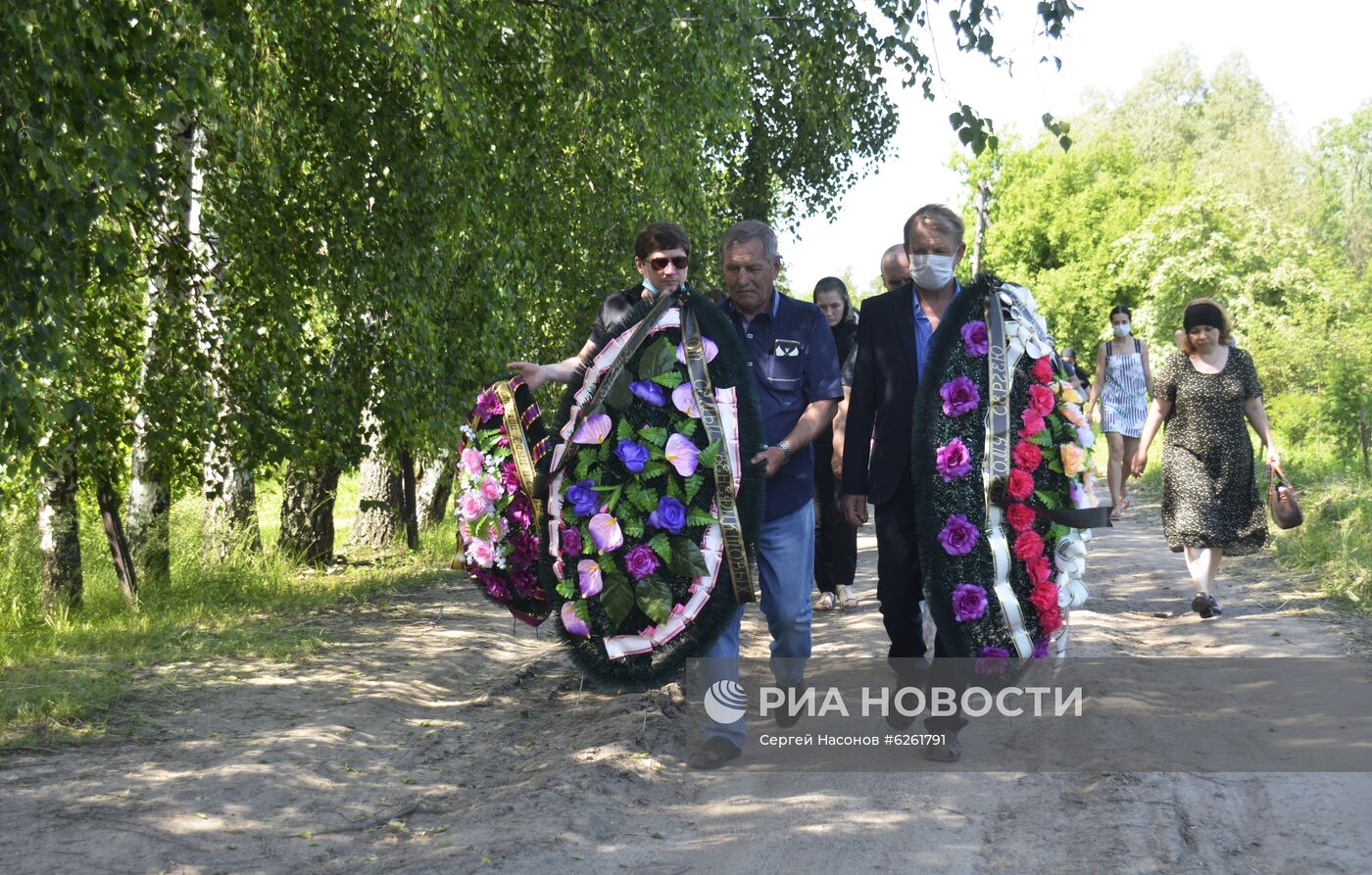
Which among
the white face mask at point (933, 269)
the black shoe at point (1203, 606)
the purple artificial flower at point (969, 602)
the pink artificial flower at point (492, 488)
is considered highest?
the white face mask at point (933, 269)

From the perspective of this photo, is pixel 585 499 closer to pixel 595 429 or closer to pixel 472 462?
pixel 595 429

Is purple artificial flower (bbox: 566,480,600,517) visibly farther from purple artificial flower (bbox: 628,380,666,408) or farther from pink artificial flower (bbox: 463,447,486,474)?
pink artificial flower (bbox: 463,447,486,474)

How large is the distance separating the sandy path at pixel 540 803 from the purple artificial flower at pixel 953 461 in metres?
1.27

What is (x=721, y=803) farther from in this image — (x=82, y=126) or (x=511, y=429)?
(x=82, y=126)

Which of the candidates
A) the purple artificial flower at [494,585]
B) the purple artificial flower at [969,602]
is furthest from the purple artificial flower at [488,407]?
the purple artificial flower at [969,602]

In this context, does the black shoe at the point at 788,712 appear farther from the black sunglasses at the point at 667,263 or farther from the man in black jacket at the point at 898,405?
the black sunglasses at the point at 667,263

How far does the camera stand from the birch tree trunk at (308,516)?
1329cm

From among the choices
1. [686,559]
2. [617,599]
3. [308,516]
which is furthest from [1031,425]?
[308,516]

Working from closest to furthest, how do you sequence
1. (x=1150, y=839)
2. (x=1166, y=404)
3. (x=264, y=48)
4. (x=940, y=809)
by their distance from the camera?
(x=1150, y=839), (x=940, y=809), (x=264, y=48), (x=1166, y=404)

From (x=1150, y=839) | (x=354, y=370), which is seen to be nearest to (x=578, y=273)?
(x=354, y=370)

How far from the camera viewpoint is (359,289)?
905 centimetres

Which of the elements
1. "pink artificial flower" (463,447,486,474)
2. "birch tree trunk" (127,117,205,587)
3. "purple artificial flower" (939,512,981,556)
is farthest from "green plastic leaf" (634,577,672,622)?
"birch tree trunk" (127,117,205,587)

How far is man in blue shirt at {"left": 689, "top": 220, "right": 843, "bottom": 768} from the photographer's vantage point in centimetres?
627

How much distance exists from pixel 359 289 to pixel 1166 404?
564cm
